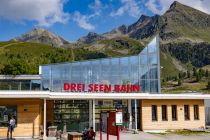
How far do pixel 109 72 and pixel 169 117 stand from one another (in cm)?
790

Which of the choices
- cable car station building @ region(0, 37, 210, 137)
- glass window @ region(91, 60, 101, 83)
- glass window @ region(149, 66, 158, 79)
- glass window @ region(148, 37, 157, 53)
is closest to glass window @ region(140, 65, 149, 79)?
cable car station building @ region(0, 37, 210, 137)

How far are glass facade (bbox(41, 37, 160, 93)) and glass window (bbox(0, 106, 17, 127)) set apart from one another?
302 inches

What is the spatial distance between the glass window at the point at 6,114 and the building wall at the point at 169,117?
12504 mm

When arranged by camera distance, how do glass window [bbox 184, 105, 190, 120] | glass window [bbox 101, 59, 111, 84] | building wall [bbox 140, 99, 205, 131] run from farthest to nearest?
1. glass window [bbox 101, 59, 111, 84]
2. glass window [bbox 184, 105, 190, 120]
3. building wall [bbox 140, 99, 205, 131]

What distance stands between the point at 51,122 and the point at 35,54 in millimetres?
154058

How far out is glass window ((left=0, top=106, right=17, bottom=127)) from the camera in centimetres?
2919

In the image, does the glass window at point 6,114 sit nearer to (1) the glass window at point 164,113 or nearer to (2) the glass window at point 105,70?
(2) the glass window at point 105,70

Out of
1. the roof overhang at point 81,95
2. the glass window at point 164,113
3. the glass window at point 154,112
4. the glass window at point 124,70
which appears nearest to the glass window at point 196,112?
the roof overhang at point 81,95

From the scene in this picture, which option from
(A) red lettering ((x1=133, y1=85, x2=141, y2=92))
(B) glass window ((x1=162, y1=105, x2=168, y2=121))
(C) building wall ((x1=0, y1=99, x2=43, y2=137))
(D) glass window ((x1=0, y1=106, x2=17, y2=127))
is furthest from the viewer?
(B) glass window ((x1=162, y1=105, x2=168, y2=121))

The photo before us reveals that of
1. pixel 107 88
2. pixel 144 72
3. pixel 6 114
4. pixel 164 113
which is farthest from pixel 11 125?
pixel 144 72

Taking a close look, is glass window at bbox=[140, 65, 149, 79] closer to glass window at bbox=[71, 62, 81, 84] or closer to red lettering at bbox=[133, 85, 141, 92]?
red lettering at bbox=[133, 85, 141, 92]

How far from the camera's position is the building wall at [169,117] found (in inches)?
1374

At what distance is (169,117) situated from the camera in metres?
36.0

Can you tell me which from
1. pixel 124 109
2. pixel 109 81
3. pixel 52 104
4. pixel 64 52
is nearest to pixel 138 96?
pixel 124 109
